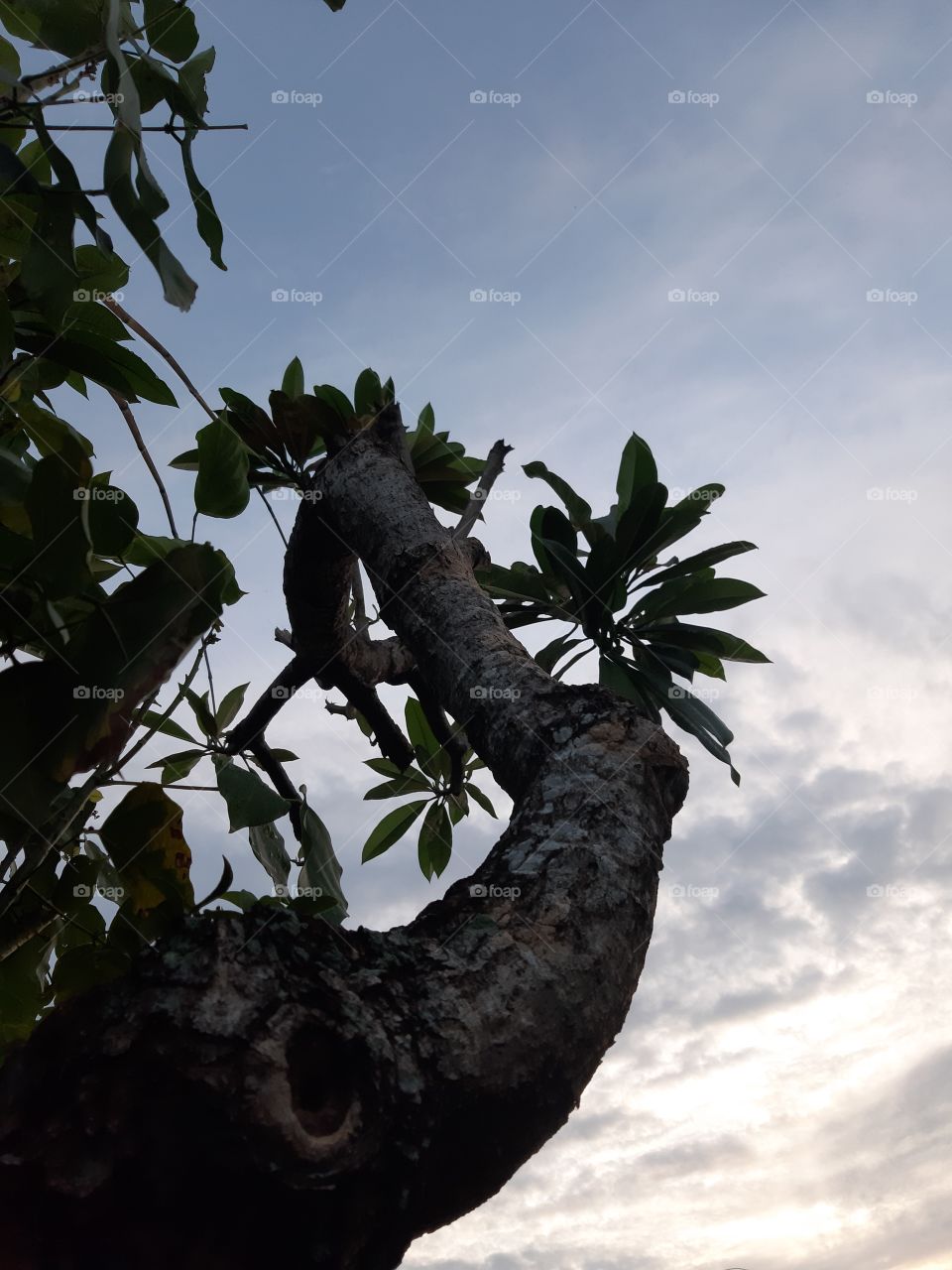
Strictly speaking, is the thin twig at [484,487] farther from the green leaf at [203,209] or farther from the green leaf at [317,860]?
the green leaf at [203,209]

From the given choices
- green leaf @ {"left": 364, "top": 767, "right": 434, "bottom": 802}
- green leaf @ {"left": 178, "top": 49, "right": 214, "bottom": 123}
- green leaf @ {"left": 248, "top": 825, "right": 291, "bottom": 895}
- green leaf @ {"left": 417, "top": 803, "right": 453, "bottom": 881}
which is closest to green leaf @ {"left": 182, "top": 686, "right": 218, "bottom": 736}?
green leaf @ {"left": 248, "top": 825, "right": 291, "bottom": 895}

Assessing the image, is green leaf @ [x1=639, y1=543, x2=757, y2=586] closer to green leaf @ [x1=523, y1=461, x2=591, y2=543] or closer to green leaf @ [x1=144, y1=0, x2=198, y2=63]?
green leaf @ [x1=523, y1=461, x2=591, y2=543]

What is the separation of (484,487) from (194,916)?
121cm

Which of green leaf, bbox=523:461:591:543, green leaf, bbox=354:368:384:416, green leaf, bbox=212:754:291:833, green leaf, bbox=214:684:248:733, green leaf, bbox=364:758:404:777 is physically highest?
green leaf, bbox=523:461:591:543

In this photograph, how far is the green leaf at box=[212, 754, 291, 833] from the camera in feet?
2.90

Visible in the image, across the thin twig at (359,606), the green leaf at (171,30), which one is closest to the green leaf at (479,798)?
the thin twig at (359,606)

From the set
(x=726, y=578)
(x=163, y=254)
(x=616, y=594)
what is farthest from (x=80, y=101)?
(x=726, y=578)

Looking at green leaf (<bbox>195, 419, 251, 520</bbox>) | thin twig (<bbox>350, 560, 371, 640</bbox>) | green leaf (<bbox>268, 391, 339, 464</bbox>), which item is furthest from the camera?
thin twig (<bbox>350, 560, 371, 640</bbox>)

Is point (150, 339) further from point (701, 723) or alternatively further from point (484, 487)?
point (701, 723)

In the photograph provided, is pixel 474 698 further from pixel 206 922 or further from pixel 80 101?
pixel 80 101

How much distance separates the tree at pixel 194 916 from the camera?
0.55m

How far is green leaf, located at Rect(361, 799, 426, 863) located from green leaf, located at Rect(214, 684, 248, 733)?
0.57 meters

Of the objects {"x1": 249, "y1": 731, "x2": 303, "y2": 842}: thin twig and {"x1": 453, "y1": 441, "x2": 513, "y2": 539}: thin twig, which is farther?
{"x1": 249, "y1": 731, "x2": 303, "y2": 842}: thin twig

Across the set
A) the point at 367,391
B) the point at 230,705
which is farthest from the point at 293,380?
the point at 230,705
